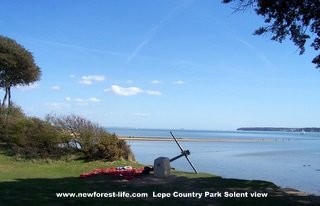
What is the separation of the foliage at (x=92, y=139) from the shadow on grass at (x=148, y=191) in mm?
8273

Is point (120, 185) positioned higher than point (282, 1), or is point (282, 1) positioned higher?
point (282, 1)

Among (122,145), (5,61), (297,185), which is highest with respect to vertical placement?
(5,61)

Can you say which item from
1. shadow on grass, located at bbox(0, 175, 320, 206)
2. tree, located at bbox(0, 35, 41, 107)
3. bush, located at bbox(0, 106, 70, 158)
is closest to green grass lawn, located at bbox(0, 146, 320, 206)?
shadow on grass, located at bbox(0, 175, 320, 206)

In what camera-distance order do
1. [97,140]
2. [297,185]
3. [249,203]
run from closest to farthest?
[249,203]
[297,185]
[97,140]

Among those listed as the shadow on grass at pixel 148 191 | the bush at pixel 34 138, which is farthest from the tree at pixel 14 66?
the shadow on grass at pixel 148 191

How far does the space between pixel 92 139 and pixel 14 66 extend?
525 inches

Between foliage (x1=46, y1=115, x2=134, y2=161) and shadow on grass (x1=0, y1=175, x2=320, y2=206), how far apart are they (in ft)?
27.1

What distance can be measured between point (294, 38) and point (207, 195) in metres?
5.60

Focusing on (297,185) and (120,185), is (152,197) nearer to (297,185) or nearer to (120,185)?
(120,185)

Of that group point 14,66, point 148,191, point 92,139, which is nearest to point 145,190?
point 148,191

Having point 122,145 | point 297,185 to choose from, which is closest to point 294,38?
point 297,185

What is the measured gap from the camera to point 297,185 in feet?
79.2

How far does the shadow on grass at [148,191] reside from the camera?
11.3 metres

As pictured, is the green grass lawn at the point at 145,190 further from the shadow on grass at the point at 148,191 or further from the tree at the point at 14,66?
the tree at the point at 14,66
